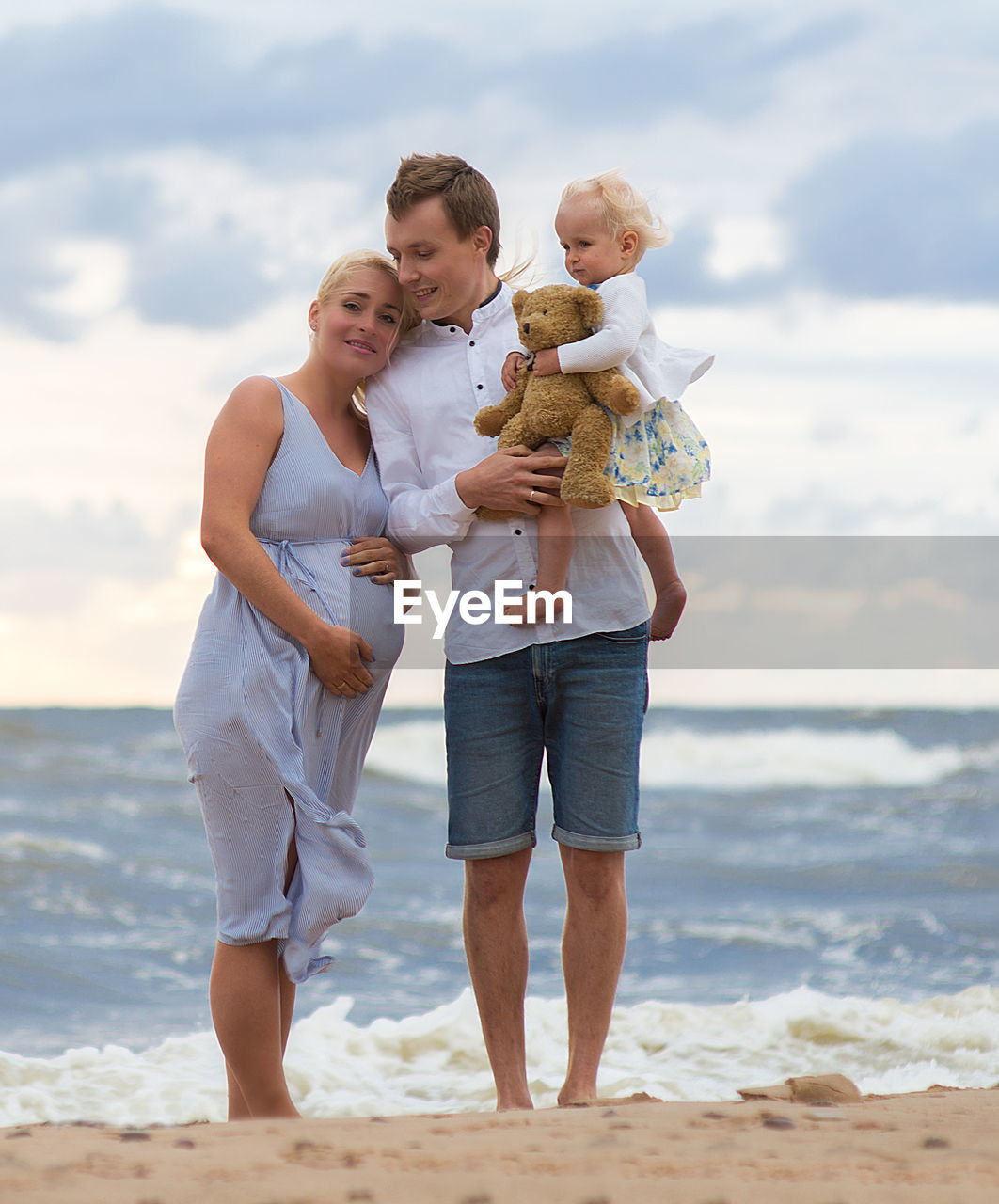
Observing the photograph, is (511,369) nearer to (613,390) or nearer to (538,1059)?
(613,390)

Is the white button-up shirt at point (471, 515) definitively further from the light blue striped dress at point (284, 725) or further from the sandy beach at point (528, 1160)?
the sandy beach at point (528, 1160)

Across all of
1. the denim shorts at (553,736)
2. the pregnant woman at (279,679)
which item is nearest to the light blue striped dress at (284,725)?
the pregnant woman at (279,679)

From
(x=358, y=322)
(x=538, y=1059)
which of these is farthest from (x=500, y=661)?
(x=538, y=1059)

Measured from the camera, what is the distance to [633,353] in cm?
261

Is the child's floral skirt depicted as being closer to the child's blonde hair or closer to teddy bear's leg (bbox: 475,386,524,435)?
teddy bear's leg (bbox: 475,386,524,435)

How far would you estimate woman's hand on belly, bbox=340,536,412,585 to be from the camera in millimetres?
2637

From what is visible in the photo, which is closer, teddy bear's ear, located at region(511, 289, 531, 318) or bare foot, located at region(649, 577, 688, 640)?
teddy bear's ear, located at region(511, 289, 531, 318)

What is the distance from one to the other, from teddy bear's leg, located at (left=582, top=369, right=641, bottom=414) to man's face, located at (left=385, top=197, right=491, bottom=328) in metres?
0.38

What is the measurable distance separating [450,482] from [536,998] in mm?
3108

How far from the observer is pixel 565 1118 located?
1.64 meters

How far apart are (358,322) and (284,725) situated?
36.2 inches

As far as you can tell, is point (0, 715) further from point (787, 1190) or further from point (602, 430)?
point (787, 1190)

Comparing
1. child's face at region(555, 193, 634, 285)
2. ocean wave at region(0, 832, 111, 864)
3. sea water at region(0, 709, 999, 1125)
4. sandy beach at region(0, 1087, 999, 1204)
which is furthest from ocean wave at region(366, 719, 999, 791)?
sandy beach at region(0, 1087, 999, 1204)

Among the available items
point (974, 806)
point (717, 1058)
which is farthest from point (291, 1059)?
point (974, 806)
